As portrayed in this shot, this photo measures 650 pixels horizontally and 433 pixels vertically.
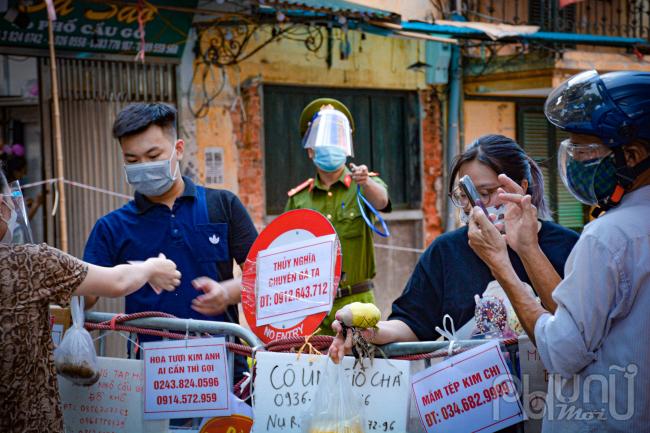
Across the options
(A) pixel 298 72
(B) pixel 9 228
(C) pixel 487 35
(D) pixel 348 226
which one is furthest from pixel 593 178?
(A) pixel 298 72

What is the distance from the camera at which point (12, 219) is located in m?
3.18

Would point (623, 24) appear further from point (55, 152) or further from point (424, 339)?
point (424, 339)

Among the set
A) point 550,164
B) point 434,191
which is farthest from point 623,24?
point 434,191

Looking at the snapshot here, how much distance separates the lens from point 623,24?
14.4m

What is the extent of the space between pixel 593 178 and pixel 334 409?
3.81ft

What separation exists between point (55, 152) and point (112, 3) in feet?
4.91

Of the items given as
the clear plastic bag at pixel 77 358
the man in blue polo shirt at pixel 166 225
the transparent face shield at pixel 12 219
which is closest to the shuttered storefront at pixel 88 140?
the man in blue polo shirt at pixel 166 225

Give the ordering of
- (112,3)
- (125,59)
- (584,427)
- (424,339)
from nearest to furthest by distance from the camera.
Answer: (584,427) < (424,339) < (112,3) < (125,59)

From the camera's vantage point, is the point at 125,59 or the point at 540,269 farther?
the point at 125,59

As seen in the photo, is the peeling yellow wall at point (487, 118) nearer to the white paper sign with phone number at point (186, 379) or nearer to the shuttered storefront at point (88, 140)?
the shuttered storefront at point (88, 140)

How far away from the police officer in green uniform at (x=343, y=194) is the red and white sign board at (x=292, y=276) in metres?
1.93

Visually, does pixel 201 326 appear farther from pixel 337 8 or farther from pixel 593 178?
pixel 337 8

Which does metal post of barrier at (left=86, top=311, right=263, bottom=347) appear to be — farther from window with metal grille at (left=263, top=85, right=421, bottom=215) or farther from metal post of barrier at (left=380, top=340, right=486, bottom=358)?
window with metal grille at (left=263, top=85, right=421, bottom=215)

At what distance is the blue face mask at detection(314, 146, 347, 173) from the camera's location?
19.4 feet
